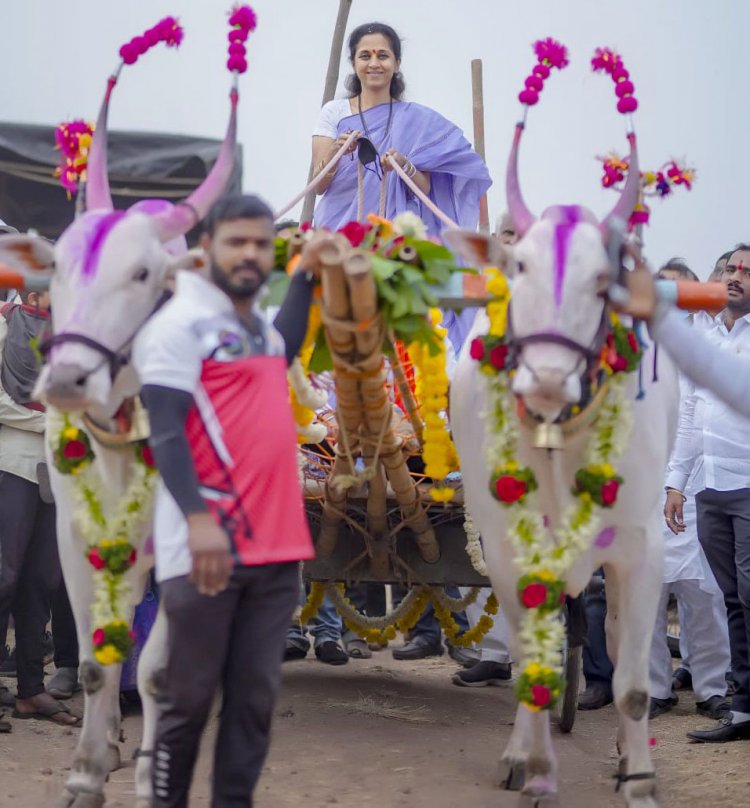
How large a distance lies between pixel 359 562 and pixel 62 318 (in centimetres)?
252

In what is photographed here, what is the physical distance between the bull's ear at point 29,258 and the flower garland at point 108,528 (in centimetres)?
49

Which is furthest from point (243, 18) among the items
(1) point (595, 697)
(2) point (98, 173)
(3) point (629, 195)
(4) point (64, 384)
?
(1) point (595, 697)

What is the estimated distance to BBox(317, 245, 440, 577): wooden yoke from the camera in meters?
4.41

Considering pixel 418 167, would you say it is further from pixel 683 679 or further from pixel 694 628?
pixel 683 679

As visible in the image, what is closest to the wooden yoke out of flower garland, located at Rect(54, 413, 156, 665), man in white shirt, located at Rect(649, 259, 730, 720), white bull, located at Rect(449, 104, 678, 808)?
white bull, located at Rect(449, 104, 678, 808)

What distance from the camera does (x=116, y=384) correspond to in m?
4.53

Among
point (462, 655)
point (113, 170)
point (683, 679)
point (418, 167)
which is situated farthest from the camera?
point (113, 170)

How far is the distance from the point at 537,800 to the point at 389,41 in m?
4.11

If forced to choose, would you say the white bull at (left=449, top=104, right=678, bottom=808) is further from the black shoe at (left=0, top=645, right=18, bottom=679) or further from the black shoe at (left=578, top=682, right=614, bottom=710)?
the black shoe at (left=0, top=645, right=18, bottom=679)

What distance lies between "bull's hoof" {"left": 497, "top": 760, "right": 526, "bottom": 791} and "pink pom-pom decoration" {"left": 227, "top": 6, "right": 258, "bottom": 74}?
2.85 meters

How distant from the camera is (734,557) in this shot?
6.83 metres

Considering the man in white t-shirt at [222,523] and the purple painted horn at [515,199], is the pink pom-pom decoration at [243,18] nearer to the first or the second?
the purple painted horn at [515,199]

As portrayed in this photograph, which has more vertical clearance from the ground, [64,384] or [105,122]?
[105,122]

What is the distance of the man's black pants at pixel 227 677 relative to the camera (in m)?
3.58
